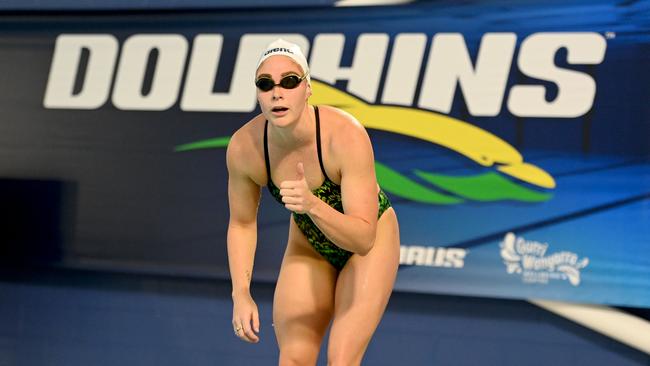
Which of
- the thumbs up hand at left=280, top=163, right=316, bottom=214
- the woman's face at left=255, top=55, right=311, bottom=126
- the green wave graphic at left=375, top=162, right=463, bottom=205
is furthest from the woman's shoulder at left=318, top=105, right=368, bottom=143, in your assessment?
the green wave graphic at left=375, top=162, right=463, bottom=205

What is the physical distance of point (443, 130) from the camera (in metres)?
5.61

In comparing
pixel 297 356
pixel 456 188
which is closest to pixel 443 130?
pixel 456 188

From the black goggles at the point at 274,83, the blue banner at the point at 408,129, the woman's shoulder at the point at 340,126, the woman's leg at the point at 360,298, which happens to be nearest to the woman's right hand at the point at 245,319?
the woman's leg at the point at 360,298

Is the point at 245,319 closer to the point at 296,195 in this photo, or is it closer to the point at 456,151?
the point at 296,195

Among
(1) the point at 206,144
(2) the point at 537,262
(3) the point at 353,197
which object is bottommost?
(3) the point at 353,197

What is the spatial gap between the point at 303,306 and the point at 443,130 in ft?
6.84

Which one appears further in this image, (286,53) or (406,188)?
(406,188)

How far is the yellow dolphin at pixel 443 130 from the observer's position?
5.48m

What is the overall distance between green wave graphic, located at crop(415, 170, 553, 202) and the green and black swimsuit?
1.65 metres

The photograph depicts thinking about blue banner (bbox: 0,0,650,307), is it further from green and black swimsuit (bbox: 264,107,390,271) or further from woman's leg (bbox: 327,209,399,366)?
woman's leg (bbox: 327,209,399,366)

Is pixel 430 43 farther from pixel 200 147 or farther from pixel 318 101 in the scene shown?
pixel 200 147

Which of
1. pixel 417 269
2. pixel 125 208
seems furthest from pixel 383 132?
pixel 125 208

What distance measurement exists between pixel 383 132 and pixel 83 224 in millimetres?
1938

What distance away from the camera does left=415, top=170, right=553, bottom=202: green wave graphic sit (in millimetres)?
5469
